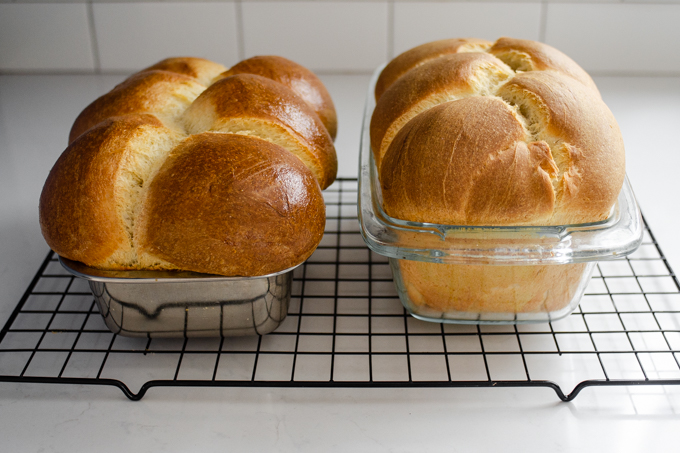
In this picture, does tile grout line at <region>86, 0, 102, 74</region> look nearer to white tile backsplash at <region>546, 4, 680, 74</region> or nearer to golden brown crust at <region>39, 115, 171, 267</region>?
golden brown crust at <region>39, 115, 171, 267</region>

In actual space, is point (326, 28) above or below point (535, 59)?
below

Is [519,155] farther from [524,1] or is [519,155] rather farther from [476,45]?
[524,1]

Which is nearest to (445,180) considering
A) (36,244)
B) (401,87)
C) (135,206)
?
(401,87)

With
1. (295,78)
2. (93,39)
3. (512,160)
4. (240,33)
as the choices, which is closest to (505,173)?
(512,160)

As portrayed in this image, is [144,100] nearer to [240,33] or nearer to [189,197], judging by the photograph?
[189,197]

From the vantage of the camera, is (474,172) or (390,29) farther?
(390,29)

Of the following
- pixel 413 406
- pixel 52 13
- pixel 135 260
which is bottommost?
pixel 413 406

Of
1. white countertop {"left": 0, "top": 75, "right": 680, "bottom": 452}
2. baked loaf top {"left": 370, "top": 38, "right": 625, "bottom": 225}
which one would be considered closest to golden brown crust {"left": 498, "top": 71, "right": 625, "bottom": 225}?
baked loaf top {"left": 370, "top": 38, "right": 625, "bottom": 225}

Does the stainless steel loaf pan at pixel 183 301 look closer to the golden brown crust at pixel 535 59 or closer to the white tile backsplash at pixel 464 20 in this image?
the golden brown crust at pixel 535 59
